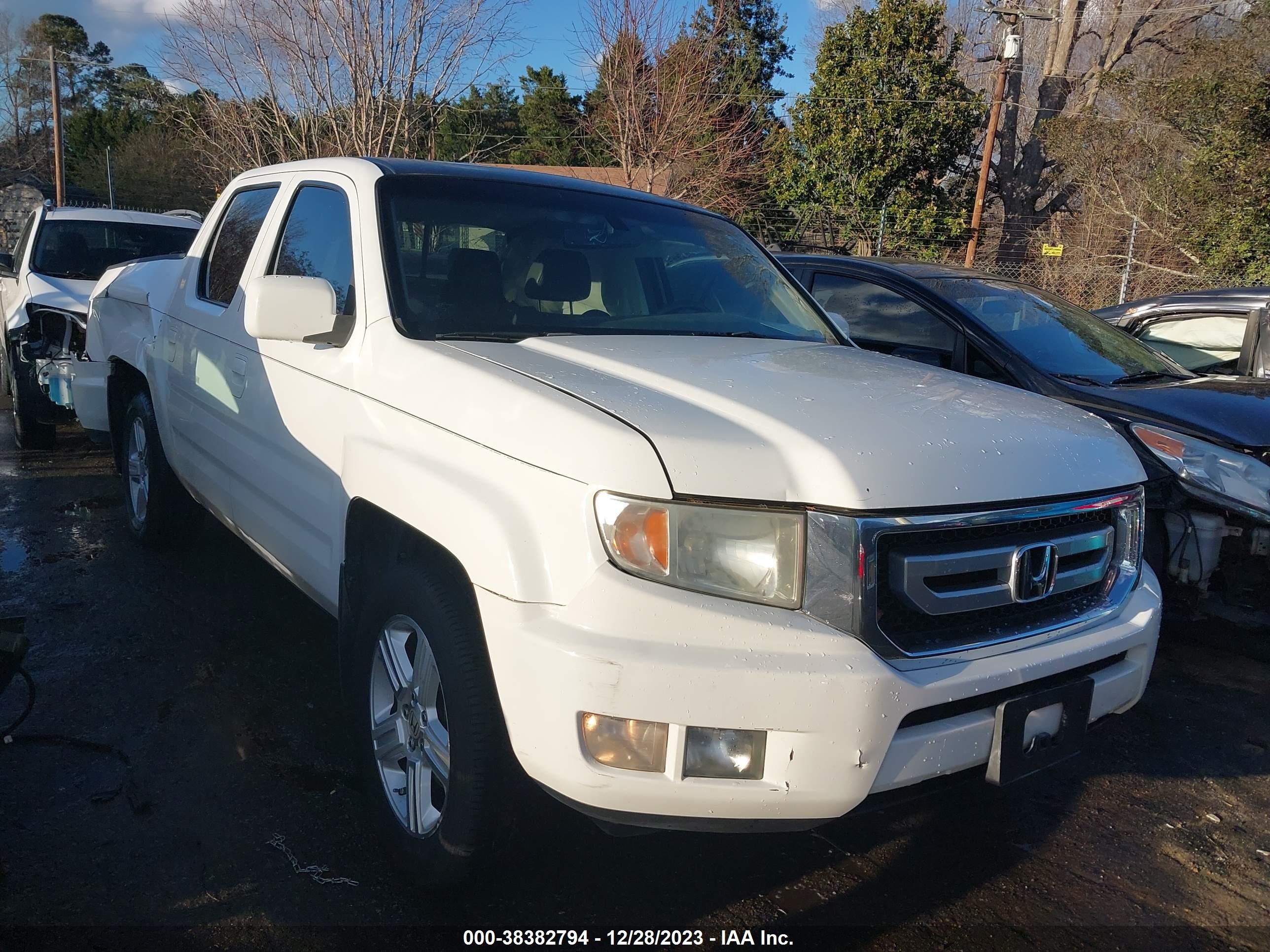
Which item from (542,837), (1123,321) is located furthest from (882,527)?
(1123,321)

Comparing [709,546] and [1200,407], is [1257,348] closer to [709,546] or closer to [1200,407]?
[1200,407]

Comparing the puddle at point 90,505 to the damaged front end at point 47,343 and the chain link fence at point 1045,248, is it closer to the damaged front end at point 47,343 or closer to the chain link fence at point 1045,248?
the damaged front end at point 47,343

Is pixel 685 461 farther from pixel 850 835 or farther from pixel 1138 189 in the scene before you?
pixel 1138 189

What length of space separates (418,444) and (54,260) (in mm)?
7287

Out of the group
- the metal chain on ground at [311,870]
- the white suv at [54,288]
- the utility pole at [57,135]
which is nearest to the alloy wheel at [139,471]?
the white suv at [54,288]

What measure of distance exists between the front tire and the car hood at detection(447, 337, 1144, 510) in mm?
604

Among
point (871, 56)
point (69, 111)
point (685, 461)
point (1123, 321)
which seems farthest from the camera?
point (69, 111)

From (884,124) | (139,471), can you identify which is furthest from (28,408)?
(884,124)

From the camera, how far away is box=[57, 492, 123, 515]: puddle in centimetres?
599

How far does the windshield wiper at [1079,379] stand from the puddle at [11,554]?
5163 millimetres

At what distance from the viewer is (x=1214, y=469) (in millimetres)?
4266

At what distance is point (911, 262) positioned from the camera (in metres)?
6.23

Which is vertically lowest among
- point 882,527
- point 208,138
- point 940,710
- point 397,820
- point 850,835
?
point 850,835

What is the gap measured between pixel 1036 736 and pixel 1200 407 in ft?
9.36
